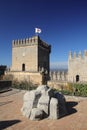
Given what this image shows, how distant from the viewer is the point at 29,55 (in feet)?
86.4

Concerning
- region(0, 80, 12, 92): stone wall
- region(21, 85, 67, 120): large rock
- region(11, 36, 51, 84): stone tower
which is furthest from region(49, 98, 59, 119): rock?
region(11, 36, 51, 84): stone tower

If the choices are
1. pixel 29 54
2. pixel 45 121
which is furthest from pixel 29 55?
pixel 45 121

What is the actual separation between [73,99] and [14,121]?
6152 millimetres

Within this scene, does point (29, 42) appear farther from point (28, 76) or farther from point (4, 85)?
point (4, 85)

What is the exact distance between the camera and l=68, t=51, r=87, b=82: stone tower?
77.0 ft

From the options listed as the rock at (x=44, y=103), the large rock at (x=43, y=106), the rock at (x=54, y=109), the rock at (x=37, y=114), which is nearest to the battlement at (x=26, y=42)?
the large rock at (x=43, y=106)

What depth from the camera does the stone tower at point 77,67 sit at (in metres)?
23.5

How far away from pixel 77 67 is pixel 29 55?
830 cm

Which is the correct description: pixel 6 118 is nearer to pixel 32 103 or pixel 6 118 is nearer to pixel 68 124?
pixel 32 103

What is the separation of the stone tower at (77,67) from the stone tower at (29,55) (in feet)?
13.2

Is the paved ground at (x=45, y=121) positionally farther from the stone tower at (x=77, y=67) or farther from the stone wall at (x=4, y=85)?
the stone tower at (x=77, y=67)

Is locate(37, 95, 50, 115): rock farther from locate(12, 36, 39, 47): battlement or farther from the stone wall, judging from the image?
locate(12, 36, 39, 47): battlement

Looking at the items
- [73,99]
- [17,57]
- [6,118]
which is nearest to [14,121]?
[6,118]

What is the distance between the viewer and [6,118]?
30.9ft
